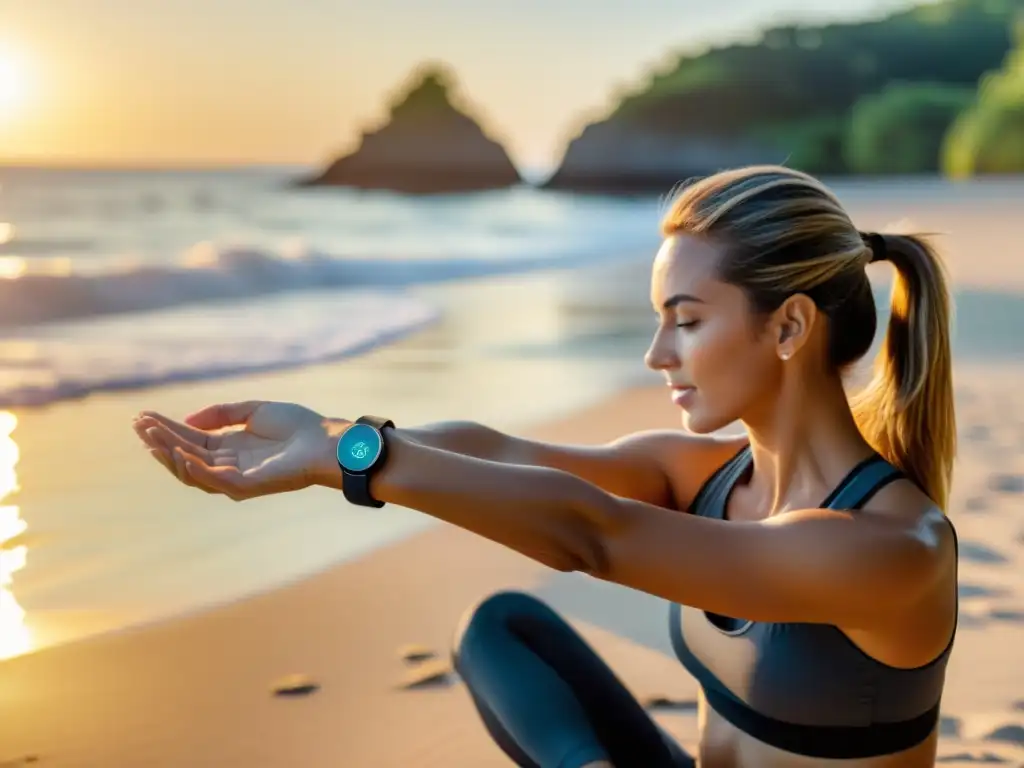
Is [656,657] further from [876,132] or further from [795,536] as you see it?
[876,132]

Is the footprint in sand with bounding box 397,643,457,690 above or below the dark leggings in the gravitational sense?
below

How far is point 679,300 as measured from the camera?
137 centimetres

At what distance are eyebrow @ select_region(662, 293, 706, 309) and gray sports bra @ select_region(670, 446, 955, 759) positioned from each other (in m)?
0.26

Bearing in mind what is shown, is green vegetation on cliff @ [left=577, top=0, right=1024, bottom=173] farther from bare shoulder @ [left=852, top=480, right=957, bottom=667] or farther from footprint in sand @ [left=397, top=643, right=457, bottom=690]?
bare shoulder @ [left=852, top=480, right=957, bottom=667]

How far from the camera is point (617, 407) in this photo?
4.92 metres

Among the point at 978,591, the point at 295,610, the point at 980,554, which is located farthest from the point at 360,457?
the point at 980,554

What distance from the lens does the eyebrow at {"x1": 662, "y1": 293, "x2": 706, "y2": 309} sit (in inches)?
53.4

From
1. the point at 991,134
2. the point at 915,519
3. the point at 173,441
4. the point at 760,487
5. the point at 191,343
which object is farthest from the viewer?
the point at 991,134

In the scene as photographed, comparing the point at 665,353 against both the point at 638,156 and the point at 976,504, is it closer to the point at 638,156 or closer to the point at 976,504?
the point at 976,504

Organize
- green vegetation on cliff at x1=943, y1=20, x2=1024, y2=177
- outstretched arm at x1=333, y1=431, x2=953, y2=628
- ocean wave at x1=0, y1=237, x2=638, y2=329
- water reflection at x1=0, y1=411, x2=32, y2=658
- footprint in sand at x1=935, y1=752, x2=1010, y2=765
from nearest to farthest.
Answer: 1. outstretched arm at x1=333, y1=431, x2=953, y2=628
2. footprint in sand at x1=935, y1=752, x2=1010, y2=765
3. water reflection at x1=0, y1=411, x2=32, y2=658
4. ocean wave at x1=0, y1=237, x2=638, y2=329
5. green vegetation on cliff at x1=943, y1=20, x2=1024, y2=177

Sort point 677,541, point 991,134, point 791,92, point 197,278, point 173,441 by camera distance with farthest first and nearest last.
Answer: point 791,92 → point 991,134 → point 197,278 → point 173,441 → point 677,541

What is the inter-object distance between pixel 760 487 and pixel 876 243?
329mm

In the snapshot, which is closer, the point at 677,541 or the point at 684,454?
the point at 677,541

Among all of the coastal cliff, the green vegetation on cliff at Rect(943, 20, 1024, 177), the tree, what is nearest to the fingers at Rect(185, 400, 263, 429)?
the green vegetation on cliff at Rect(943, 20, 1024, 177)
